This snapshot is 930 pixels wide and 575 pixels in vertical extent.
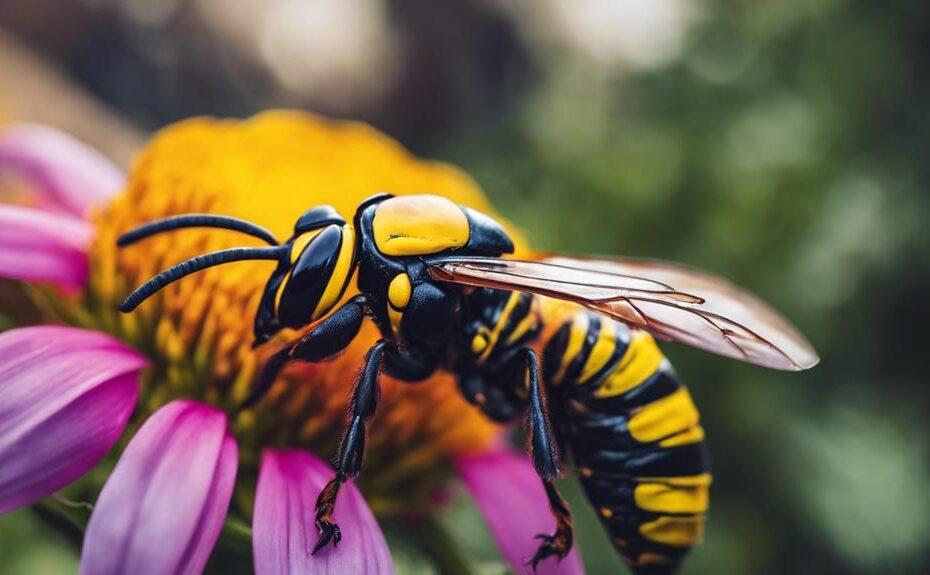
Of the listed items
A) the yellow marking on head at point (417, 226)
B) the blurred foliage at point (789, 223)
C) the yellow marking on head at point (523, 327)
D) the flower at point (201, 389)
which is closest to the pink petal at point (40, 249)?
the flower at point (201, 389)

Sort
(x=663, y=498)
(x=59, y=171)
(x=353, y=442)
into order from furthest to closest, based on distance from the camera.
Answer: (x=59, y=171), (x=663, y=498), (x=353, y=442)

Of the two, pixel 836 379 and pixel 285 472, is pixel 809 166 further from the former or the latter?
pixel 285 472

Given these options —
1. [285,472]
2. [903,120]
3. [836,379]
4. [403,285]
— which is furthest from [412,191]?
[903,120]

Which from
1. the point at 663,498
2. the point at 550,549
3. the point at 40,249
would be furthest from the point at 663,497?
the point at 40,249

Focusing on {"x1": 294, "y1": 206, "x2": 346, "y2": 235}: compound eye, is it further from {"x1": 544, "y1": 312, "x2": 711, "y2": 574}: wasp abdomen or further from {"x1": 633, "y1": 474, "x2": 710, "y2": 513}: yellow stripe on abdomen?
{"x1": 633, "y1": 474, "x2": 710, "y2": 513}: yellow stripe on abdomen

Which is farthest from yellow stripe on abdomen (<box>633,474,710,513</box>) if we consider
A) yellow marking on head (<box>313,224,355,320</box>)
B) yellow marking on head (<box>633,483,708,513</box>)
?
yellow marking on head (<box>313,224,355,320</box>)

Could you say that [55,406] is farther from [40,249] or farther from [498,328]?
[498,328]

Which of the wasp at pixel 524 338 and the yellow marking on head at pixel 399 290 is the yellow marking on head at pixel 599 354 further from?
the yellow marking on head at pixel 399 290
